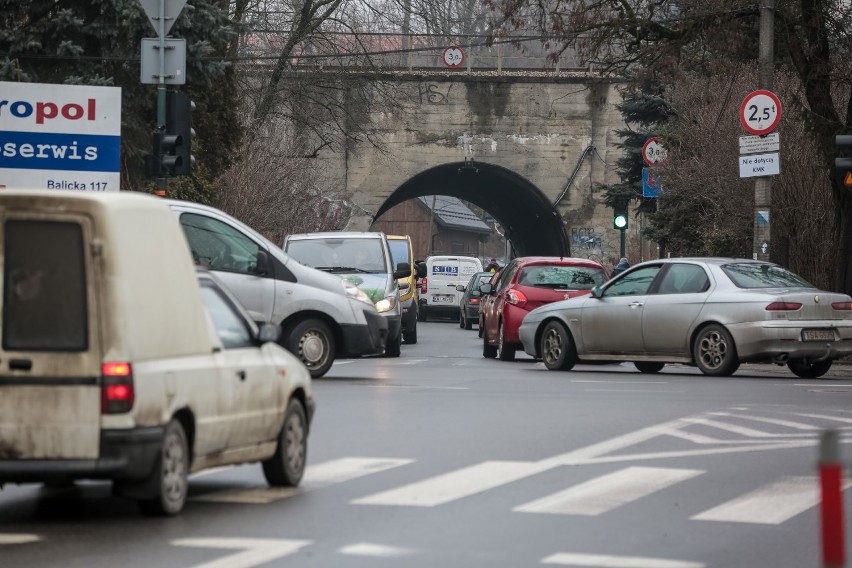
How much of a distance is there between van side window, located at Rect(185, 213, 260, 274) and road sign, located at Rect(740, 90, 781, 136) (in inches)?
357

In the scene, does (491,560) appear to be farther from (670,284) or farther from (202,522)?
(670,284)

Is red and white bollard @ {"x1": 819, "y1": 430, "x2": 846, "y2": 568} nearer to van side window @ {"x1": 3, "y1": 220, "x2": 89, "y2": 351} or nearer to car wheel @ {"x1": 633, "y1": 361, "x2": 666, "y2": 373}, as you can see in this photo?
van side window @ {"x1": 3, "y1": 220, "x2": 89, "y2": 351}

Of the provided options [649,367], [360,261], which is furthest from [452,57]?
[649,367]

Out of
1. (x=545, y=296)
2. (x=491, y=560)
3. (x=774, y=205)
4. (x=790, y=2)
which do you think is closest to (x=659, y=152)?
(x=774, y=205)

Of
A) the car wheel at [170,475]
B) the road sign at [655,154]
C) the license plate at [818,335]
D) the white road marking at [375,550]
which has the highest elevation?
the road sign at [655,154]

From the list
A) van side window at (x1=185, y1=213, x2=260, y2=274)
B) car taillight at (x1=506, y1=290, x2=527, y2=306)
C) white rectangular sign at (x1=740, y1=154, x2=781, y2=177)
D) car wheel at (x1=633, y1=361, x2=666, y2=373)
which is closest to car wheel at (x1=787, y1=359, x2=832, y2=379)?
car wheel at (x1=633, y1=361, x2=666, y2=373)

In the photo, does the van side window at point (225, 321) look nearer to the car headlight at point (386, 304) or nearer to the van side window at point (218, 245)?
the van side window at point (218, 245)

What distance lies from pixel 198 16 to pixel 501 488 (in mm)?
18486

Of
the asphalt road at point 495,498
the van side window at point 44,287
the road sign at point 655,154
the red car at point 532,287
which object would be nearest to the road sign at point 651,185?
the road sign at point 655,154

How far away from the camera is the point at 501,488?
10008 mm

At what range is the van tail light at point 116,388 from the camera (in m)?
8.45

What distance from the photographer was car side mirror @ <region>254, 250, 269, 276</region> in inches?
723

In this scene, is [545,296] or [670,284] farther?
Result: [545,296]

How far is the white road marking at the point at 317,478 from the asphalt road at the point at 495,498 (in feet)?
0.06
